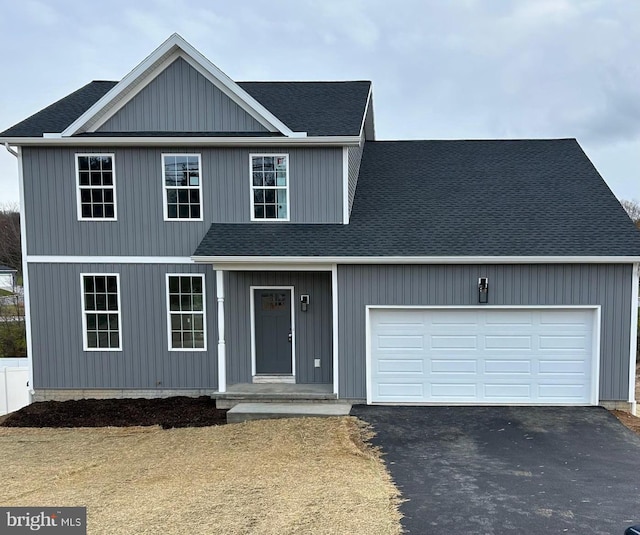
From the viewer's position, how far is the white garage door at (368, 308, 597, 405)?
953 cm

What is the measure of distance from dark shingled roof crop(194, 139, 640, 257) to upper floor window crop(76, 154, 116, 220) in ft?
8.06

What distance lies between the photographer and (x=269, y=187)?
34.9ft

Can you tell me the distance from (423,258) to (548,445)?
378cm

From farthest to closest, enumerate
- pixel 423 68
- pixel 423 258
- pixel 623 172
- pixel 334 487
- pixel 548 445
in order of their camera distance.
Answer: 1. pixel 623 172
2. pixel 423 68
3. pixel 423 258
4. pixel 548 445
5. pixel 334 487

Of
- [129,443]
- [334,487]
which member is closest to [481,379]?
[334,487]

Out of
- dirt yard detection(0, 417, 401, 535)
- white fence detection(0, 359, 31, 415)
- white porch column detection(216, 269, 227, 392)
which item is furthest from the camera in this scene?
white fence detection(0, 359, 31, 415)

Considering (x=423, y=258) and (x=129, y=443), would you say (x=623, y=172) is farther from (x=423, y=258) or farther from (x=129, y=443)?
(x=129, y=443)

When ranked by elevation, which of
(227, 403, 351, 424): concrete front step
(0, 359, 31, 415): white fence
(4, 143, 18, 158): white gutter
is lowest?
(0, 359, 31, 415): white fence

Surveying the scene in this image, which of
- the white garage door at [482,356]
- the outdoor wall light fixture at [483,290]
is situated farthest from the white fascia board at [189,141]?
the outdoor wall light fixture at [483,290]

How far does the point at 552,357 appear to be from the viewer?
31.4 feet

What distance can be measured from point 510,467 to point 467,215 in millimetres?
5506

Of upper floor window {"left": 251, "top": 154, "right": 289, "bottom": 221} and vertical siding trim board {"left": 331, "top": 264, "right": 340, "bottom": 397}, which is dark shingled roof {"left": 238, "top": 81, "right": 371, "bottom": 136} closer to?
upper floor window {"left": 251, "top": 154, "right": 289, "bottom": 221}

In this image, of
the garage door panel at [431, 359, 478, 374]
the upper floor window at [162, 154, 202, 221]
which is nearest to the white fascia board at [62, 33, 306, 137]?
the upper floor window at [162, 154, 202, 221]

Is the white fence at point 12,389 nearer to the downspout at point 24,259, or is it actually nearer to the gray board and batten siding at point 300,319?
the downspout at point 24,259
